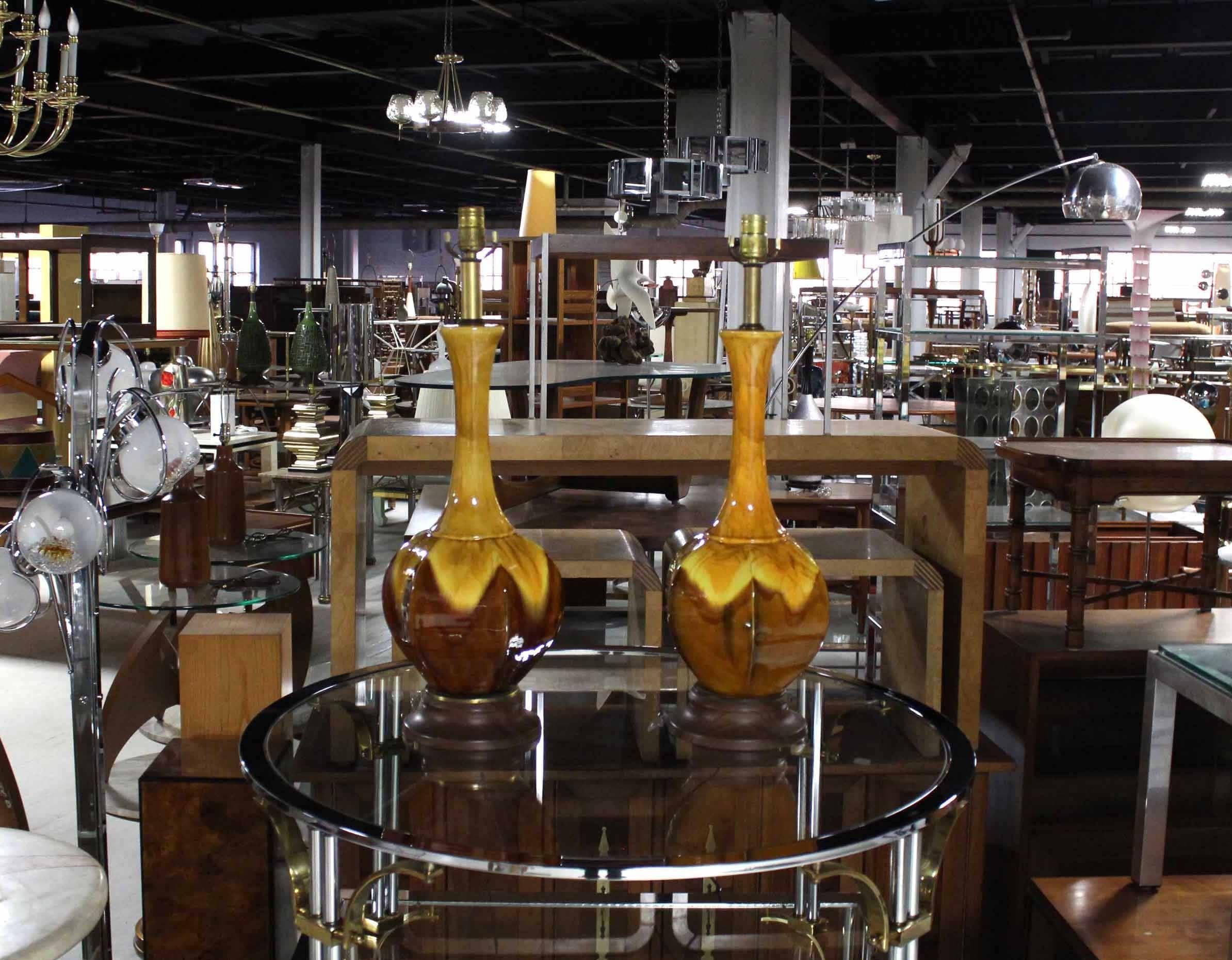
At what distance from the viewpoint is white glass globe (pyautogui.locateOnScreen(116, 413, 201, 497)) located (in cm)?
172

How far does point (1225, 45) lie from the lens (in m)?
8.80

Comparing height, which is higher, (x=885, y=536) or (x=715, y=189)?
(x=715, y=189)

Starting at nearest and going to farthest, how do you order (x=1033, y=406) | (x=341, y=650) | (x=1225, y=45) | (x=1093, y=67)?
(x=341, y=650)
(x=1033, y=406)
(x=1225, y=45)
(x=1093, y=67)

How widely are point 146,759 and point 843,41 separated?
754cm

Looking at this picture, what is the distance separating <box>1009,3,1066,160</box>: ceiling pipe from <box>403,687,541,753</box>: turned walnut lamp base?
809cm

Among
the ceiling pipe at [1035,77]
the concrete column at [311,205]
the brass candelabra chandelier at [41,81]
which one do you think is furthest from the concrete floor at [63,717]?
the concrete column at [311,205]

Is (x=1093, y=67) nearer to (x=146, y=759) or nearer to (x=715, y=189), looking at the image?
(x=715, y=189)

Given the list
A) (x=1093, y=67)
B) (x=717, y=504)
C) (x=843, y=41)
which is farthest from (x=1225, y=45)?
(x=717, y=504)

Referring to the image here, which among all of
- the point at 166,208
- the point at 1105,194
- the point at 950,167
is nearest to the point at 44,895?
the point at 1105,194

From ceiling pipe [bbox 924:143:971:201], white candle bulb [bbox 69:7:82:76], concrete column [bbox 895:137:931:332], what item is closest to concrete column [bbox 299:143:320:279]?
concrete column [bbox 895:137:931:332]

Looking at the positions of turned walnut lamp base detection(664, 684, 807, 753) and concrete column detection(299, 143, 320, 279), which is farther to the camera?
concrete column detection(299, 143, 320, 279)

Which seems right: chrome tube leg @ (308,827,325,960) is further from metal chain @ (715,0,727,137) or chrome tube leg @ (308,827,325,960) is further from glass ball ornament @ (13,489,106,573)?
metal chain @ (715,0,727,137)

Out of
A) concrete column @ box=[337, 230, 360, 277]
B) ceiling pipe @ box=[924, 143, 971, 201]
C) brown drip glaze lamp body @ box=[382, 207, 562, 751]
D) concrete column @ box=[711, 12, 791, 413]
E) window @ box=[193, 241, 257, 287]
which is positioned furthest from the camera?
window @ box=[193, 241, 257, 287]

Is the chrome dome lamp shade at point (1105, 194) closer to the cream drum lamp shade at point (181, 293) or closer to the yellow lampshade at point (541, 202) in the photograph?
the yellow lampshade at point (541, 202)
